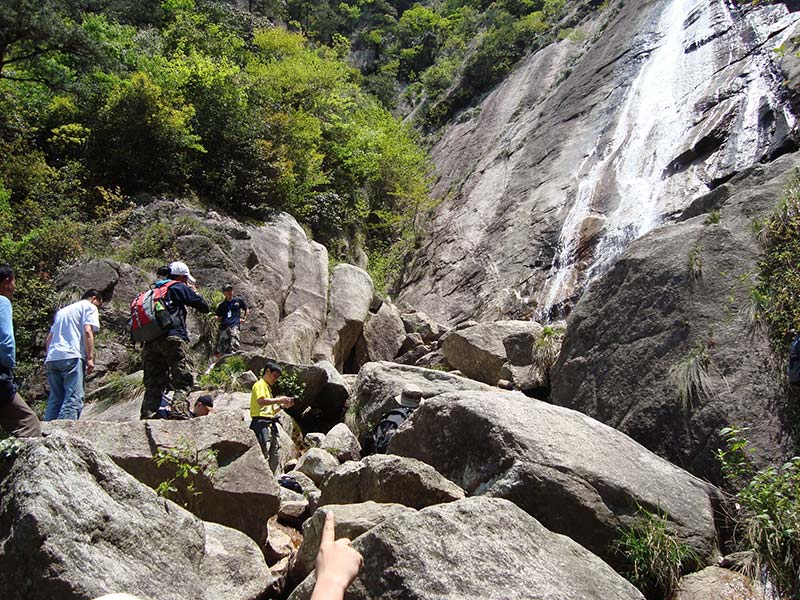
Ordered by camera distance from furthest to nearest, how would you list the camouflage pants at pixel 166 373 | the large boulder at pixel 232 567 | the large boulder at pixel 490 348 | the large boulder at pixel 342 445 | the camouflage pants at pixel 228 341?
1. the camouflage pants at pixel 228 341
2. the large boulder at pixel 490 348
3. the large boulder at pixel 342 445
4. the camouflage pants at pixel 166 373
5. the large boulder at pixel 232 567

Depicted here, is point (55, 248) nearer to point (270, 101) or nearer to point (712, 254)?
point (270, 101)

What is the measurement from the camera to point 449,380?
9.64m

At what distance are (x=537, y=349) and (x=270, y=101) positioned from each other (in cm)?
1394

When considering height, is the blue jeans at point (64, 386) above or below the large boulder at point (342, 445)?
above

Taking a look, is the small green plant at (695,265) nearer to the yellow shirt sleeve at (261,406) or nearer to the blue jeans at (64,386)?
the yellow shirt sleeve at (261,406)

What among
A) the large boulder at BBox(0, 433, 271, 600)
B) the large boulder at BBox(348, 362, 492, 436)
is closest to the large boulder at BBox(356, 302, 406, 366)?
the large boulder at BBox(348, 362, 492, 436)

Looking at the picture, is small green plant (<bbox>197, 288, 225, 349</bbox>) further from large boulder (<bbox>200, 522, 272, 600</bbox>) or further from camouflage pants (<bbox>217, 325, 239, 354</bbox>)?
large boulder (<bbox>200, 522, 272, 600</bbox>)

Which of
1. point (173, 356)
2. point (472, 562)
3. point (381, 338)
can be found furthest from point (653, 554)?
point (381, 338)

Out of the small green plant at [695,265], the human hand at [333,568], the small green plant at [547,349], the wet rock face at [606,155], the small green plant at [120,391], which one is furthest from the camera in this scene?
the wet rock face at [606,155]

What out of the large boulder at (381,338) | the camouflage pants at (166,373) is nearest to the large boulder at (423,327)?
the large boulder at (381,338)

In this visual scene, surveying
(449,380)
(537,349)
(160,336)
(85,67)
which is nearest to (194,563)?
(160,336)

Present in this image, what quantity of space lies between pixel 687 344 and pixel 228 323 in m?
8.07

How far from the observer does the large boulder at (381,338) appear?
611 inches

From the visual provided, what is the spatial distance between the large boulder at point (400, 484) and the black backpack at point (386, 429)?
2.25m
